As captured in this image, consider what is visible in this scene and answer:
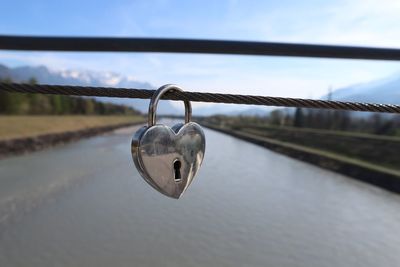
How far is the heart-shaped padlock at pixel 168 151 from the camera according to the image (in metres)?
0.61

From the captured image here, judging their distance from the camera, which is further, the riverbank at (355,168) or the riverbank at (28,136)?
the riverbank at (28,136)

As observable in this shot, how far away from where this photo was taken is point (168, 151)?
0.67 metres

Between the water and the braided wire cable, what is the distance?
19.4 ft

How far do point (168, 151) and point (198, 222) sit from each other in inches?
322

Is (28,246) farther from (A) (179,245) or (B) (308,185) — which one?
(B) (308,185)

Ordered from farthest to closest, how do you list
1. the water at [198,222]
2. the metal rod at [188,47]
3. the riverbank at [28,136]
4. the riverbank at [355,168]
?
the riverbank at [28,136]
the riverbank at [355,168]
the water at [198,222]
the metal rod at [188,47]

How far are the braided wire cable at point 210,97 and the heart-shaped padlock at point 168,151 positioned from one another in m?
0.04

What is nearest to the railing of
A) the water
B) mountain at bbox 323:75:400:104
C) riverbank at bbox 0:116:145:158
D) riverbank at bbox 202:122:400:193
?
the water

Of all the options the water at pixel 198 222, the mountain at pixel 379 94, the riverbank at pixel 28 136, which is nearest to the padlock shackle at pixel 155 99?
the water at pixel 198 222

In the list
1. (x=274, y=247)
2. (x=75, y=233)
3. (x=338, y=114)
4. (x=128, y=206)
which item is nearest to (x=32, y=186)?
(x=128, y=206)

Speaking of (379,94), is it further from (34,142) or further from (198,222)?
(198,222)

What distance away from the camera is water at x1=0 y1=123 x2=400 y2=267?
6.80 m

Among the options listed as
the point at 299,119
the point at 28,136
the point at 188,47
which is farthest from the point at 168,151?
the point at 299,119

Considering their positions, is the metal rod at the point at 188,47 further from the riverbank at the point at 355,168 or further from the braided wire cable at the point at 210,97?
the riverbank at the point at 355,168
